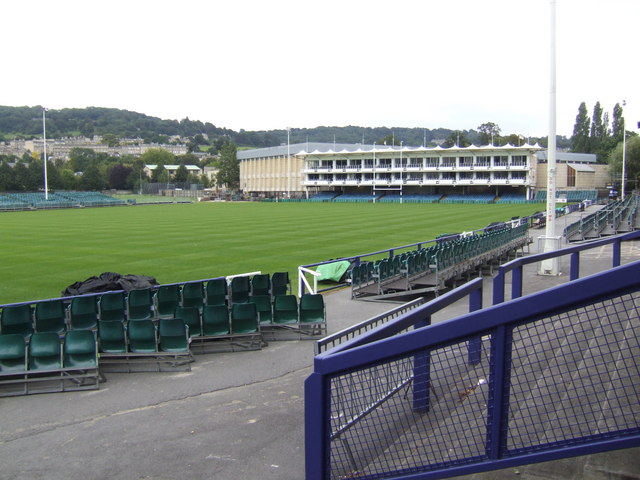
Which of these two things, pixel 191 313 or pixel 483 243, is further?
pixel 483 243

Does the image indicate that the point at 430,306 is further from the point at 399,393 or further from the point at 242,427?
the point at 242,427

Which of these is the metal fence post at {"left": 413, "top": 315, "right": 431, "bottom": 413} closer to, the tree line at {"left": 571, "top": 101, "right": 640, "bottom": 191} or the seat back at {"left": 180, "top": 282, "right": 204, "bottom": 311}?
the seat back at {"left": 180, "top": 282, "right": 204, "bottom": 311}

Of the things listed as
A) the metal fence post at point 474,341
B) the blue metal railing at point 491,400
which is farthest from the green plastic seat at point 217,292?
the blue metal railing at point 491,400

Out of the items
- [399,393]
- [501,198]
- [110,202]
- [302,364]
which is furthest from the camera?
[501,198]

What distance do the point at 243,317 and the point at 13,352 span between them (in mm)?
3792

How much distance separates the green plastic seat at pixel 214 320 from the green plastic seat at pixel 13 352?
118 inches

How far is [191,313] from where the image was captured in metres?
10.5

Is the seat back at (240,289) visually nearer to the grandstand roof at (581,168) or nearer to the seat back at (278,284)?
the seat back at (278,284)

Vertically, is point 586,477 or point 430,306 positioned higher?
point 430,306

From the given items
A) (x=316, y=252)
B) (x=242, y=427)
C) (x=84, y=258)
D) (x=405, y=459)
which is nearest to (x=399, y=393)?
(x=405, y=459)

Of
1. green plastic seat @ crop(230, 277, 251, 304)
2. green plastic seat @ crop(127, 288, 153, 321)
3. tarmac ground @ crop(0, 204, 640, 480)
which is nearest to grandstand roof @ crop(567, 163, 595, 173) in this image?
green plastic seat @ crop(230, 277, 251, 304)

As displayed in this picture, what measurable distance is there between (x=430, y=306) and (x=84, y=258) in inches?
923

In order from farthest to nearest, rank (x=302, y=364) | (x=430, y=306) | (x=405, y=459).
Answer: (x=302, y=364) → (x=430, y=306) → (x=405, y=459)

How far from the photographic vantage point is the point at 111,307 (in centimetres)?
1119
